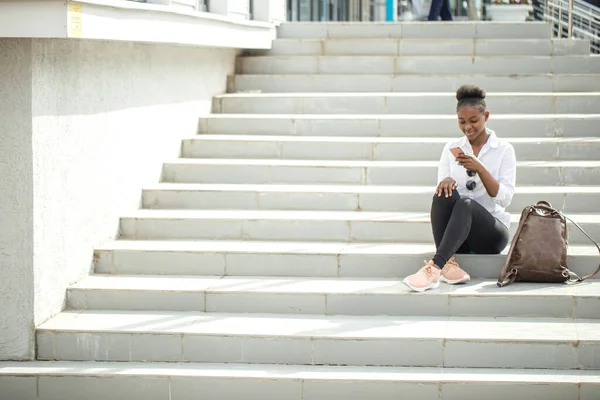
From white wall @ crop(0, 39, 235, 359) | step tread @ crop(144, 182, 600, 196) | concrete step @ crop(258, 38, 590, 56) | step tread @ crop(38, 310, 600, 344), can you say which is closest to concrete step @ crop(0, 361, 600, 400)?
step tread @ crop(38, 310, 600, 344)

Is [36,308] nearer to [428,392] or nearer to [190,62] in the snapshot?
[428,392]

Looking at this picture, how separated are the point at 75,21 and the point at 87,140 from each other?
1163 millimetres

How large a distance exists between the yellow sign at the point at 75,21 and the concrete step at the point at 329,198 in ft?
7.17

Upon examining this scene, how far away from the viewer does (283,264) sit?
7340 mm

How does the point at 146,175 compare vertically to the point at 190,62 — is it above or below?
below

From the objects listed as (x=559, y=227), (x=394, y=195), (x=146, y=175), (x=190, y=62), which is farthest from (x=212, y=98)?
(x=559, y=227)

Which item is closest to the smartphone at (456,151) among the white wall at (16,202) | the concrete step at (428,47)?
the white wall at (16,202)

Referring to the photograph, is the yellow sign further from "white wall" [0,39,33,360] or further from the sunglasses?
the sunglasses

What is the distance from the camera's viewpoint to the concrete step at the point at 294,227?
768cm

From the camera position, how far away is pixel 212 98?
32.4ft

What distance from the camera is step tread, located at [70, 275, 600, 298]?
681 centimetres

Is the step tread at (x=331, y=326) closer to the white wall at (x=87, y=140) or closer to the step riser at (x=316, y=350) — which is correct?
the step riser at (x=316, y=350)

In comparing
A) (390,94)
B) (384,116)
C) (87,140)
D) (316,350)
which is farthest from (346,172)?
(316,350)

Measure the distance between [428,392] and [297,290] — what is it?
49.2 inches
